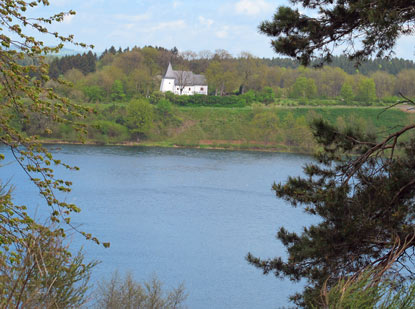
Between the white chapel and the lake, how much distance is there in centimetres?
2697

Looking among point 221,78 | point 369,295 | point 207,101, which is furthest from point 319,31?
point 221,78

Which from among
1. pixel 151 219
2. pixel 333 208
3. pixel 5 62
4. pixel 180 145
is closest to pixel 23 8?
pixel 5 62

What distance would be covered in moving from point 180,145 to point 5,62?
5200cm

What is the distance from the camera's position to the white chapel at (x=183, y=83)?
227ft

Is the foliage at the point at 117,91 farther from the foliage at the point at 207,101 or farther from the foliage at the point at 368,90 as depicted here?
the foliage at the point at 368,90

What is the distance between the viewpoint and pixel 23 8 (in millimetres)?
3543

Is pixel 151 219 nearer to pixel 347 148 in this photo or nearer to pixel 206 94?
pixel 347 148

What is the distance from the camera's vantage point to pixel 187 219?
23.9m

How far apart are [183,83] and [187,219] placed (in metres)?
47.4

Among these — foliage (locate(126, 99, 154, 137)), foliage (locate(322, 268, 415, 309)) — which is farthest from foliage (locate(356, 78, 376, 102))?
foliage (locate(322, 268, 415, 309))

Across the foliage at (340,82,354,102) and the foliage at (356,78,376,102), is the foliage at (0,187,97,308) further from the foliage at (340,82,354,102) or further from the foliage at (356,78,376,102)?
the foliage at (356,78,376,102)

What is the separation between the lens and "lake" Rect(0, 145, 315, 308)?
16.2 meters

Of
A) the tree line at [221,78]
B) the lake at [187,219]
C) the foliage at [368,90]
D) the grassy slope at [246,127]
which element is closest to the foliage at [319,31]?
the lake at [187,219]

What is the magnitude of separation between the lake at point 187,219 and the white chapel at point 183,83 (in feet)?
88.5
